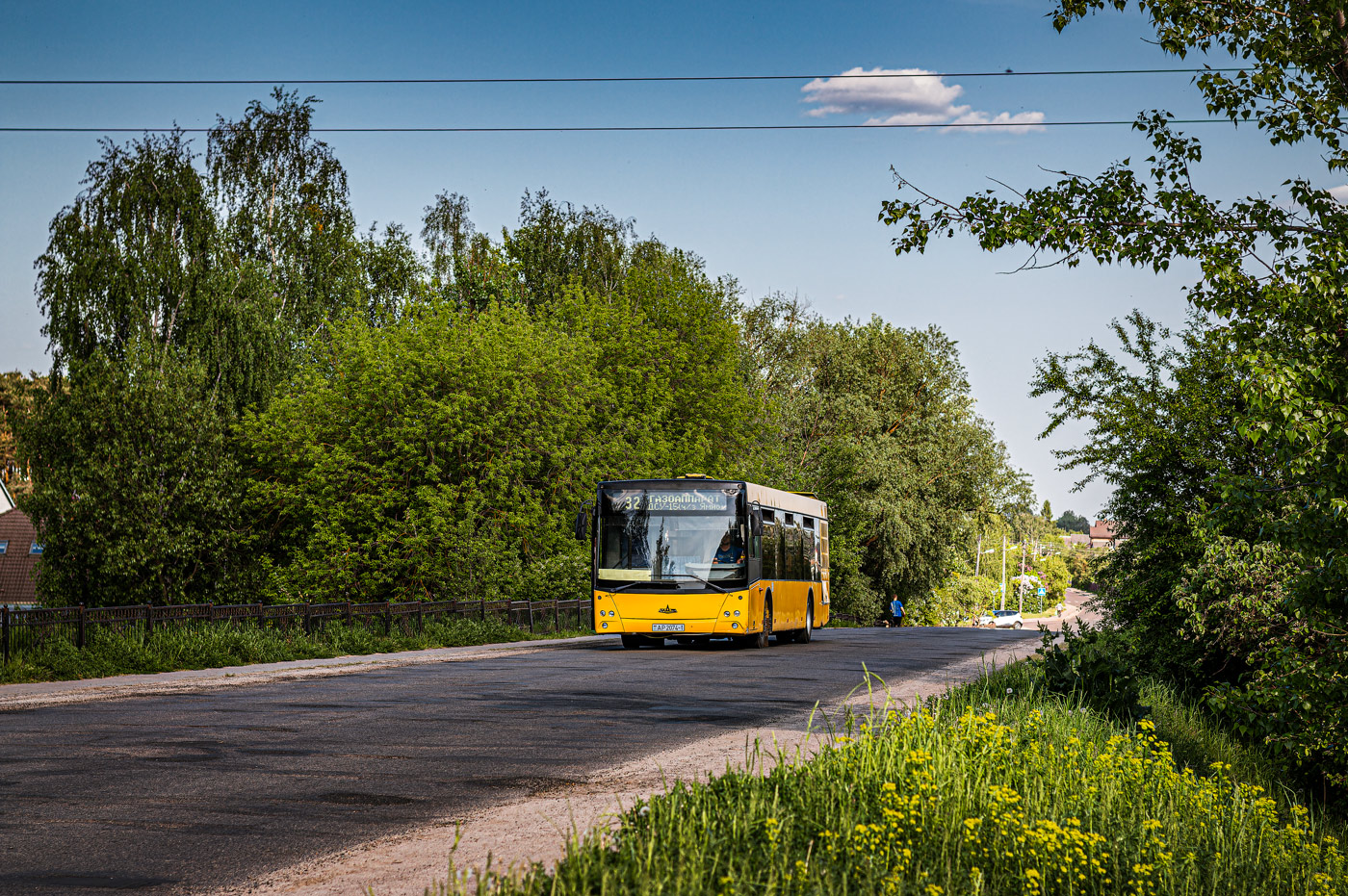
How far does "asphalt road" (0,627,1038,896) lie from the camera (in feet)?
20.4

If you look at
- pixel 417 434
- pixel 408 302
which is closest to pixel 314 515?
pixel 417 434

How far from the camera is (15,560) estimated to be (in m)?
74.7

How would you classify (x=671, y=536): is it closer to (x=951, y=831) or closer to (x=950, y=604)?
(x=951, y=831)

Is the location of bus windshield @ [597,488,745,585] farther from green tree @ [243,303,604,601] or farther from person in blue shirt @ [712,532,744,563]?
green tree @ [243,303,604,601]

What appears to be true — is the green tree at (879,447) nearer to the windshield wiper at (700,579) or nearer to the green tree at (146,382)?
the green tree at (146,382)

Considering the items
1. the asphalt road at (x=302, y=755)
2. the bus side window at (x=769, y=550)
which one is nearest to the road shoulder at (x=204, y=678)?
the asphalt road at (x=302, y=755)

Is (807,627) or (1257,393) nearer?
(1257,393)

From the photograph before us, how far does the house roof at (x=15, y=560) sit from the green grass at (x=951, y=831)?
74.3m

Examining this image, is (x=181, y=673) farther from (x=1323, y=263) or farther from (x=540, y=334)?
(x=540, y=334)

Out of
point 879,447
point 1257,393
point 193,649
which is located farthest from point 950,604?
point 1257,393

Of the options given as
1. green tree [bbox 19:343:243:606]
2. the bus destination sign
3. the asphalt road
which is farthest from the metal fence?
green tree [bbox 19:343:243:606]

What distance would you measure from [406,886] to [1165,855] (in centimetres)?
350

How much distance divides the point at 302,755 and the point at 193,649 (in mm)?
9461

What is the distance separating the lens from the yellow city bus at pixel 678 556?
2411 cm
